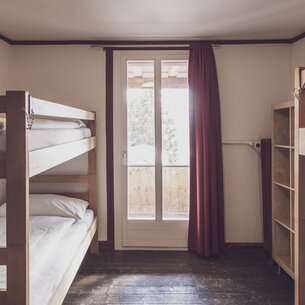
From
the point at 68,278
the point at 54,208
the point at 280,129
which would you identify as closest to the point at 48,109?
the point at 68,278

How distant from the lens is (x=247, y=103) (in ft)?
10.5

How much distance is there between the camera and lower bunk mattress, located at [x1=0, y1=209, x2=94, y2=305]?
1.47 metres

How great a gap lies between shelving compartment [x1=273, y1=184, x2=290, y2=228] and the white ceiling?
4.87 ft

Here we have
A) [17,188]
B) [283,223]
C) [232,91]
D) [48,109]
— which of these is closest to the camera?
[17,188]

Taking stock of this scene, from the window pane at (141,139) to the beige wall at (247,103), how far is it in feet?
2.45

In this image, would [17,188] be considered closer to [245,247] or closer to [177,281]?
[177,281]

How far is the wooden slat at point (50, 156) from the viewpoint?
1.36 m

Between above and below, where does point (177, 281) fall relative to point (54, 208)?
below

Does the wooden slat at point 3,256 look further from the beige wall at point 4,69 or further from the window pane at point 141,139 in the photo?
the window pane at point 141,139

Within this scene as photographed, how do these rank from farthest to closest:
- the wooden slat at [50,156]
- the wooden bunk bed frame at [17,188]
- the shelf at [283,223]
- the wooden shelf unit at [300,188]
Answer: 1. the shelf at [283,223]
2. the wooden shelf unit at [300,188]
3. the wooden slat at [50,156]
4. the wooden bunk bed frame at [17,188]

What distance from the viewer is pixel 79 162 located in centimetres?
322

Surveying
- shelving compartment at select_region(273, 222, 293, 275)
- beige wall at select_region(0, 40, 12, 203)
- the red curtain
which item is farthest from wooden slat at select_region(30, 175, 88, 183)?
shelving compartment at select_region(273, 222, 293, 275)

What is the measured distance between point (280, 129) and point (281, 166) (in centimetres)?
34

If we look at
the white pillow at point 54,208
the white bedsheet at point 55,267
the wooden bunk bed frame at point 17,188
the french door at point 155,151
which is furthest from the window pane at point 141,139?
the wooden bunk bed frame at point 17,188
